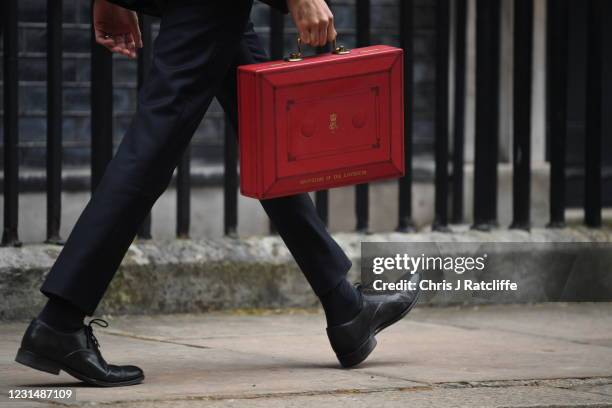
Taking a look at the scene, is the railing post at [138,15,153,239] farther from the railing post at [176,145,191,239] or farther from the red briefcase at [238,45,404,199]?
the red briefcase at [238,45,404,199]

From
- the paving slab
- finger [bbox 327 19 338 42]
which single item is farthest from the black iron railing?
the paving slab

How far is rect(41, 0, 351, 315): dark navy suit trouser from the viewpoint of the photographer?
132 inches

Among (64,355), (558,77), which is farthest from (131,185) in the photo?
(558,77)

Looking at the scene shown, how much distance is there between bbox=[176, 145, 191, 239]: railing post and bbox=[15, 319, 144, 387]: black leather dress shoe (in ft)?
5.10

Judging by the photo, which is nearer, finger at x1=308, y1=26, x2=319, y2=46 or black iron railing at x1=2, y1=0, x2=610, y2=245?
finger at x1=308, y1=26, x2=319, y2=46

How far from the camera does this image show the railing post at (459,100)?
5.29 m

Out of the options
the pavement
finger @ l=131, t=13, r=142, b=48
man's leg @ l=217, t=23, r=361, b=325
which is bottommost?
the pavement

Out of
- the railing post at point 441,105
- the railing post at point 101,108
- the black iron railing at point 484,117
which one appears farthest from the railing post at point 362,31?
the railing post at point 101,108

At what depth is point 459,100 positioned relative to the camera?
17.5 feet

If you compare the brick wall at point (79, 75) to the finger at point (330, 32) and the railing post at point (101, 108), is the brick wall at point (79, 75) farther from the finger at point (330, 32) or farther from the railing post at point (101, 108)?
the finger at point (330, 32)

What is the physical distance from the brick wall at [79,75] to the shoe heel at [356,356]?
3.00 metres

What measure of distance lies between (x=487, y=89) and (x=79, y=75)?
2.25 meters

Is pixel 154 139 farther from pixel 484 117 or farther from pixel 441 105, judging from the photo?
pixel 484 117

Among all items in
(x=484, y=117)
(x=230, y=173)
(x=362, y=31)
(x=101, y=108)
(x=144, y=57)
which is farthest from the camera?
(x=484, y=117)
